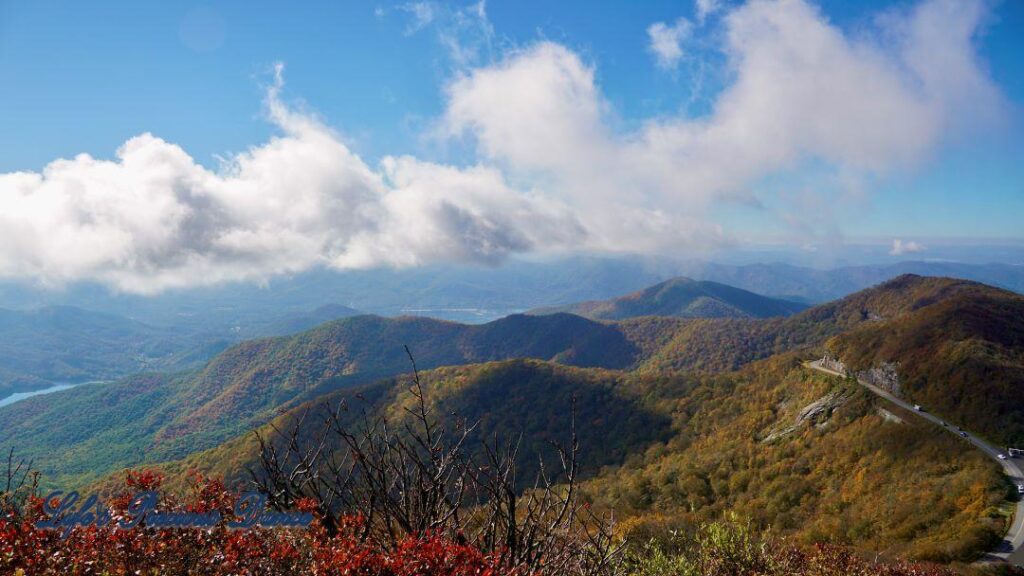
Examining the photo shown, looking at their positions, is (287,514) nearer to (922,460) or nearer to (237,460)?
(922,460)

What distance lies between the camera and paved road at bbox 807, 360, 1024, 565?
27031mm

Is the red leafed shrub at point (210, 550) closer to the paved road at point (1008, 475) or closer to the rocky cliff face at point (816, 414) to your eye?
the paved road at point (1008, 475)

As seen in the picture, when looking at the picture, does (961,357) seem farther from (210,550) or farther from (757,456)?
(210,550)

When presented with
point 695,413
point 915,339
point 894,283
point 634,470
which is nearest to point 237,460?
point 634,470

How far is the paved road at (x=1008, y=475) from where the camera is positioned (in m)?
27.0

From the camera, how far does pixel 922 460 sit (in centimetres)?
4425

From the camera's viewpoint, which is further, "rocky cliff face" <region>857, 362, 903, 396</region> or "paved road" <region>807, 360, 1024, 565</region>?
"rocky cliff face" <region>857, 362, 903, 396</region>

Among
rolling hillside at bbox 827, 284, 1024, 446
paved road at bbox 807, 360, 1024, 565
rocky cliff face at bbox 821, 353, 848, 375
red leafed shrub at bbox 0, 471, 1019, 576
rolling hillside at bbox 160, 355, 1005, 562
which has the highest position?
red leafed shrub at bbox 0, 471, 1019, 576

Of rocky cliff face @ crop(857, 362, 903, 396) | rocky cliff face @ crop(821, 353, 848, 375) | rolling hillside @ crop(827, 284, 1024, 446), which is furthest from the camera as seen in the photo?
rocky cliff face @ crop(821, 353, 848, 375)

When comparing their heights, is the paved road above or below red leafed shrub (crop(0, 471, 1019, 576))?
below

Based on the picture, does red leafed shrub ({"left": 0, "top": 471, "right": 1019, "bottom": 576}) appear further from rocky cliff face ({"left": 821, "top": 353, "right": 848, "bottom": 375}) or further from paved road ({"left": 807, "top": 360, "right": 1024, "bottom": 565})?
rocky cliff face ({"left": 821, "top": 353, "right": 848, "bottom": 375})

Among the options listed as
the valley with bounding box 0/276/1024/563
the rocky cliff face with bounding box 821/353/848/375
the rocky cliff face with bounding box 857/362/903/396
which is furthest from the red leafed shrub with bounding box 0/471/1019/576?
the rocky cliff face with bounding box 821/353/848/375

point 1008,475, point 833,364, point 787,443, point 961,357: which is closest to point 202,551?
point 1008,475

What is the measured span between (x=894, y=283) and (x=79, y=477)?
31835 cm
